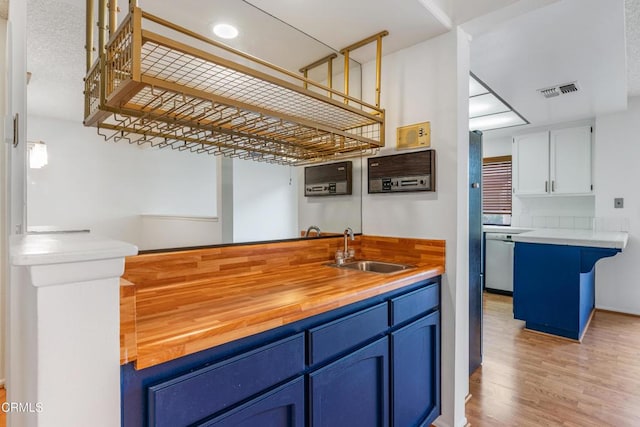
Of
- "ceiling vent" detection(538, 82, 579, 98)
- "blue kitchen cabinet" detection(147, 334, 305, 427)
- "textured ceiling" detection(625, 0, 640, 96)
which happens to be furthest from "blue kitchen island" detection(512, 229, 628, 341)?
"blue kitchen cabinet" detection(147, 334, 305, 427)

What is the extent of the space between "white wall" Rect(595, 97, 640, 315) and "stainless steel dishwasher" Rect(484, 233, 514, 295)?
3.02 feet

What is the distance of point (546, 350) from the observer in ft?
9.25

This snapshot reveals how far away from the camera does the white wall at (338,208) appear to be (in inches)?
89.4

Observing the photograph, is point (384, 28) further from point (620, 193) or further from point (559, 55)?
point (620, 193)

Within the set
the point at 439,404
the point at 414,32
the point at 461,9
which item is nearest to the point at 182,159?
the point at 414,32

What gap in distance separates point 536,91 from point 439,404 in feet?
9.38

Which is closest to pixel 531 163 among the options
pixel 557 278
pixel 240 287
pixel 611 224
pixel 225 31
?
pixel 611 224

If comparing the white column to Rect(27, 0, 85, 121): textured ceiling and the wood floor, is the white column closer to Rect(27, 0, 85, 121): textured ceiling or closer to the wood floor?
Rect(27, 0, 85, 121): textured ceiling

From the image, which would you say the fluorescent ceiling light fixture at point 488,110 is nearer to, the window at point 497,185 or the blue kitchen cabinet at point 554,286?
the window at point 497,185

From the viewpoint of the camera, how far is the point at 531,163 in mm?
4332

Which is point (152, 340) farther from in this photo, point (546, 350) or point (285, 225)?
point (546, 350)

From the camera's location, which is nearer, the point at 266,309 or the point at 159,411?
the point at 159,411

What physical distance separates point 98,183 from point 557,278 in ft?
11.9

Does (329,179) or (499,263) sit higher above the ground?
(329,179)
